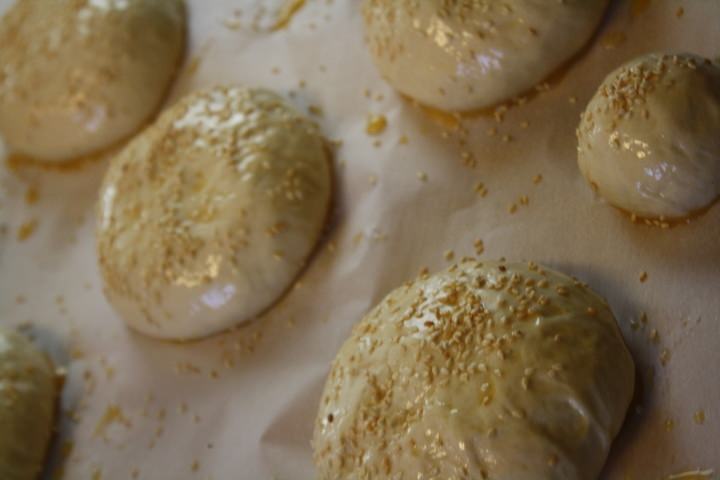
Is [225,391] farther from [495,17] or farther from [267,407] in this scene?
[495,17]

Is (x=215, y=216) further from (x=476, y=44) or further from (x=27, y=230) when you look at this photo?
(x=27, y=230)

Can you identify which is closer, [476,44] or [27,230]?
[476,44]

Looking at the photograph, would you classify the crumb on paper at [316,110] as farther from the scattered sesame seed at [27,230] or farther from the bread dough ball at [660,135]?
the scattered sesame seed at [27,230]

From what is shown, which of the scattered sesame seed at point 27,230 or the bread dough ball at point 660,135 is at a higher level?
the bread dough ball at point 660,135

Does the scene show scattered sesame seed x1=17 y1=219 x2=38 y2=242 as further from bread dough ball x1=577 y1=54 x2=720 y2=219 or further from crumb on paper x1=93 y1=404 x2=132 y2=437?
bread dough ball x1=577 y1=54 x2=720 y2=219

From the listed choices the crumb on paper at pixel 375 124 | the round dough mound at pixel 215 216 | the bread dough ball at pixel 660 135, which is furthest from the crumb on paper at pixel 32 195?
the bread dough ball at pixel 660 135

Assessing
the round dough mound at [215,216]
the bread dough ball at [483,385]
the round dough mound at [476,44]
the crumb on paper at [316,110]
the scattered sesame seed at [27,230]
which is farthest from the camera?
the scattered sesame seed at [27,230]

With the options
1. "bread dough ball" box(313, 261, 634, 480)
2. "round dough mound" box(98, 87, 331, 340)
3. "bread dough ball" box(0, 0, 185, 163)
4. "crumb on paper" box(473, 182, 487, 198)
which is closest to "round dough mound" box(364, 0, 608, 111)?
"crumb on paper" box(473, 182, 487, 198)

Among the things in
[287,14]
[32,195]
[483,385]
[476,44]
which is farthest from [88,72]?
[483,385]
